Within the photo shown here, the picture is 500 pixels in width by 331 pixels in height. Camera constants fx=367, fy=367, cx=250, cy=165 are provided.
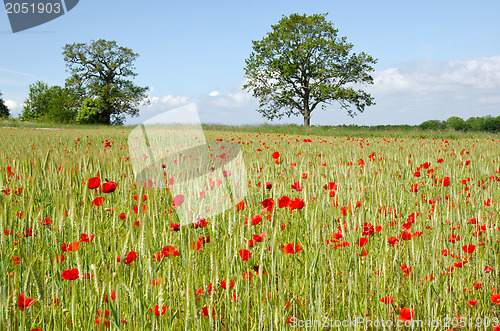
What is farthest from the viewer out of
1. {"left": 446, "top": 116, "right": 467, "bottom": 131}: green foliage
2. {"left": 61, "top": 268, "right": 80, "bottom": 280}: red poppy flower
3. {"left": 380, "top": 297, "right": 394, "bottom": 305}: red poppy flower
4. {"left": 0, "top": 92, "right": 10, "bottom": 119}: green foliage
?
{"left": 0, "top": 92, "right": 10, "bottom": 119}: green foliage

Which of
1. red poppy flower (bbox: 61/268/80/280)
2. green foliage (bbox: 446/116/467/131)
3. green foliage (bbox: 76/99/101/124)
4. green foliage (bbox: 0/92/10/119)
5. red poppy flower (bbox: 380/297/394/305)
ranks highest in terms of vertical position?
green foliage (bbox: 0/92/10/119)

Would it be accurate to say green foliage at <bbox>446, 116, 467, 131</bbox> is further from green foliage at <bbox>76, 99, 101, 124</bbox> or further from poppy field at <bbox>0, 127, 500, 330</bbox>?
green foliage at <bbox>76, 99, 101, 124</bbox>

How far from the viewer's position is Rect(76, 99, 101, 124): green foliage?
3891 centimetres

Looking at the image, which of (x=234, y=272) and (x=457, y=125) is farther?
(x=457, y=125)

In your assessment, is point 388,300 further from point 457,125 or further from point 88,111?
point 457,125

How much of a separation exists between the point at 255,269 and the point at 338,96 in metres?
30.1

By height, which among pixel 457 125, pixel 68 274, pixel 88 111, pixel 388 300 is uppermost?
pixel 88 111

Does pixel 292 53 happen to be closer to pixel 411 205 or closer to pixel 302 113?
pixel 302 113

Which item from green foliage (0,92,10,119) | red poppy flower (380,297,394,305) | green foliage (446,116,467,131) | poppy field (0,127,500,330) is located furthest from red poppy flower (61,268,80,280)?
green foliage (0,92,10,119)

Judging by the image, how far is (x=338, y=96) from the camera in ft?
98.6

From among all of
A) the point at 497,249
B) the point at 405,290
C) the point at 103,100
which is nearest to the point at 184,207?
the point at 405,290

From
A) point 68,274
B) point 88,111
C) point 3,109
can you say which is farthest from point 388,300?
point 3,109

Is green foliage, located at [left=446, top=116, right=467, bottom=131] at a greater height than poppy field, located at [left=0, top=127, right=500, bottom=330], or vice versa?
green foliage, located at [left=446, top=116, right=467, bottom=131]

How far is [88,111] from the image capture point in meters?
38.9
